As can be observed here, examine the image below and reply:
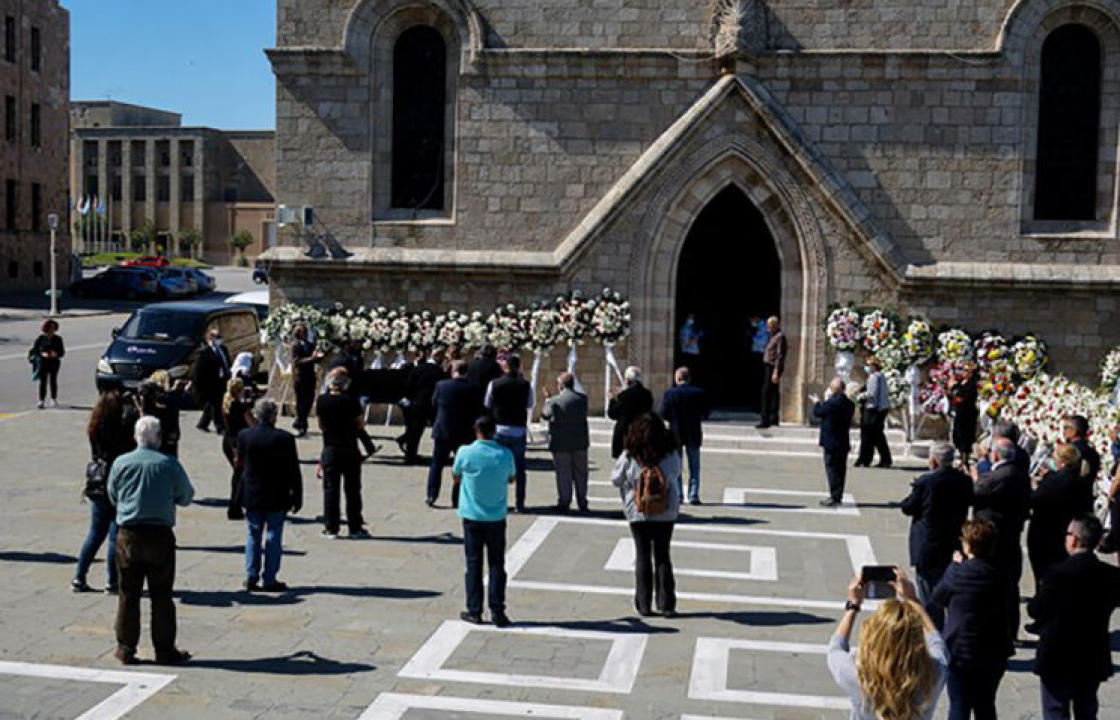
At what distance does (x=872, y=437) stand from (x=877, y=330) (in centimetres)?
230

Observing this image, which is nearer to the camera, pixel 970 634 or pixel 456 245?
pixel 970 634

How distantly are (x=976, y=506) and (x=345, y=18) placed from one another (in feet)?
48.4

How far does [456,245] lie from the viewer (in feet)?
69.6

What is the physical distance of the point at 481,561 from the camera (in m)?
10.2

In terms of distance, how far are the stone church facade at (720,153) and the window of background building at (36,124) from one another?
36.9 metres

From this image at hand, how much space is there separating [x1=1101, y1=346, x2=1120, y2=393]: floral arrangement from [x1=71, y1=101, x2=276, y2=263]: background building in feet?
262

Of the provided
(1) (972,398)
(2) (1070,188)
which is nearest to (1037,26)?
(2) (1070,188)

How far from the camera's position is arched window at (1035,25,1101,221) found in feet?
66.0

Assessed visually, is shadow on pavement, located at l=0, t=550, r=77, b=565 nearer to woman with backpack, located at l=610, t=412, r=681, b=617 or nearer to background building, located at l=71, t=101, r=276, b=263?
woman with backpack, located at l=610, t=412, r=681, b=617

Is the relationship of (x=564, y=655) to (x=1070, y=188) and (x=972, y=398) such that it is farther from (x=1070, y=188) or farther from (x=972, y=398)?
(x=1070, y=188)

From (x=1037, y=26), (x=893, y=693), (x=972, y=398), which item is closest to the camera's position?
(x=893, y=693)

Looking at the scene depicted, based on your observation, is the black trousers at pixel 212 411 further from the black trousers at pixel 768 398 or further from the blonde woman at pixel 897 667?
the blonde woman at pixel 897 667

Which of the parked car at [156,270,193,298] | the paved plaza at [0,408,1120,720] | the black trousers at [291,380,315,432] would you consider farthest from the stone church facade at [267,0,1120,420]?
the parked car at [156,270,193,298]

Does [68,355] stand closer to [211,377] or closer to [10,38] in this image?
[211,377]
